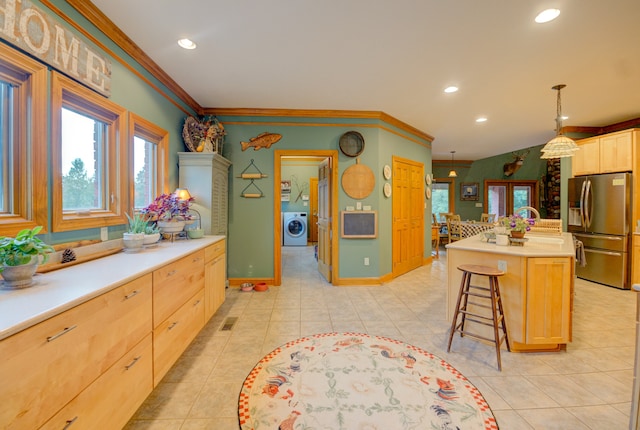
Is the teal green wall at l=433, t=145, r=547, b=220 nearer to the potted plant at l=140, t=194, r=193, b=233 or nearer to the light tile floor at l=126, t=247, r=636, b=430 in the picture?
the light tile floor at l=126, t=247, r=636, b=430

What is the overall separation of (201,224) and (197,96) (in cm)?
169

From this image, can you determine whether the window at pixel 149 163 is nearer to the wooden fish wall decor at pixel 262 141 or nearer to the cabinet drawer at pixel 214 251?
the cabinet drawer at pixel 214 251

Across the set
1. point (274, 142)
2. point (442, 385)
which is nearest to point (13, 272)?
point (442, 385)

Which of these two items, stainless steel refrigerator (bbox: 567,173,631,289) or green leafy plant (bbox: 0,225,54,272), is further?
stainless steel refrigerator (bbox: 567,173,631,289)

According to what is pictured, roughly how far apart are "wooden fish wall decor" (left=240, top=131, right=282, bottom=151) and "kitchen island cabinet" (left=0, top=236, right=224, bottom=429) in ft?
7.99

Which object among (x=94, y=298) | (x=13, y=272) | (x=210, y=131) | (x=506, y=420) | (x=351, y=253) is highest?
(x=210, y=131)

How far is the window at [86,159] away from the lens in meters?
1.71

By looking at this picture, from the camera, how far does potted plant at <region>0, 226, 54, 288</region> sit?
1.17 m

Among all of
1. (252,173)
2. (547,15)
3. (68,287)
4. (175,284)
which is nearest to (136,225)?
(175,284)

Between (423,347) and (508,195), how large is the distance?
7971 millimetres

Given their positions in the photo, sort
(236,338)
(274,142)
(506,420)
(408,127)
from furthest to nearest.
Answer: (408,127) → (274,142) → (236,338) → (506,420)

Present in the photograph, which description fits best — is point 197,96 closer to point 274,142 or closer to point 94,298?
point 274,142

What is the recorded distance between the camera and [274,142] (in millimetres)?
4043

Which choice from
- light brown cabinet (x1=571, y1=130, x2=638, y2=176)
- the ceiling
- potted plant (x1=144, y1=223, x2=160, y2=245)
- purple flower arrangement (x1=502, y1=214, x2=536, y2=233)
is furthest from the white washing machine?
light brown cabinet (x1=571, y1=130, x2=638, y2=176)
